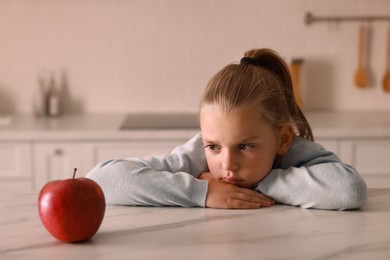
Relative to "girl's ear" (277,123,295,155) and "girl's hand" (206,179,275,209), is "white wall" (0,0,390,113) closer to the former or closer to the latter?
"girl's ear" (277,123,295,155)

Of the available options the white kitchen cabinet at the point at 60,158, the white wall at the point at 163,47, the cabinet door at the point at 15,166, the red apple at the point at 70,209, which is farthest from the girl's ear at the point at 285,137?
the white wall at the point at 163,47

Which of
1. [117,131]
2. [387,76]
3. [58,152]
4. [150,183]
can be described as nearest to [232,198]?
[150,183]

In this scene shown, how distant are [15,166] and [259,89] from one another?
170 cm

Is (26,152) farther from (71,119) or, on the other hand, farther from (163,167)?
(163,167)

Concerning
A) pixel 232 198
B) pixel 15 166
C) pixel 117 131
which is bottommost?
pixel 15 166

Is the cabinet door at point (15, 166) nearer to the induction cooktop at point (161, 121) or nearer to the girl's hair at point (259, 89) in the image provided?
the induction cooktop at point (161, 121)

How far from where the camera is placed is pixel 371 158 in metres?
2.77

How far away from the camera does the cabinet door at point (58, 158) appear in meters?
2.75

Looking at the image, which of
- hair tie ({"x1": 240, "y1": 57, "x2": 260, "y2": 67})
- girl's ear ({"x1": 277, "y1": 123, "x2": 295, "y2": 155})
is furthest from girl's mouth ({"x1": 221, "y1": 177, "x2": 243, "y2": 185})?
hair tie ({"x1": 240, "y1": 57, "x2": 260, "y2": 67})

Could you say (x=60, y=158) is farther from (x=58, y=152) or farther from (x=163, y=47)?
(x=163, y=47)

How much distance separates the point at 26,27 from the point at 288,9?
131 cm

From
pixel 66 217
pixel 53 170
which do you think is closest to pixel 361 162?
pixel 53 170

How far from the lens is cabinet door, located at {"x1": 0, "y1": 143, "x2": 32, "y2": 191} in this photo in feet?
9.07

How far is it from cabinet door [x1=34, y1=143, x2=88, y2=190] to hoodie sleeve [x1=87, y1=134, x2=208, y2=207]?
135cm
